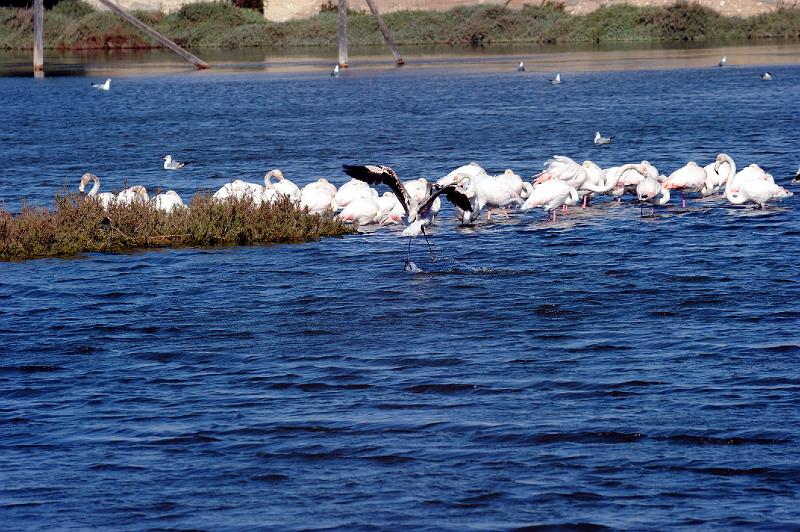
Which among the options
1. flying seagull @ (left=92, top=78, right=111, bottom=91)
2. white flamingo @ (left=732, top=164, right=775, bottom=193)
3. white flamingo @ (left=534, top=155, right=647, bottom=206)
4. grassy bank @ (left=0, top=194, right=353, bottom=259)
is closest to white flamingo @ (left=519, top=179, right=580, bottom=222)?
white flamingo @ (left=534, top=155, right=647, bottom=206)

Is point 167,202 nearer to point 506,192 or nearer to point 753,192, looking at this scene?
point 506,192

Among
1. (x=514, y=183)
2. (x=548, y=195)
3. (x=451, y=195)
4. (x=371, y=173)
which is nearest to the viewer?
(x=371, y=173)

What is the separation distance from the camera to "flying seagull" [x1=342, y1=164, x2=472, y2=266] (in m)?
15.3

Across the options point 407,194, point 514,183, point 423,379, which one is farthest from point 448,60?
point 423,379

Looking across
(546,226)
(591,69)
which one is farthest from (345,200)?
(591,69)

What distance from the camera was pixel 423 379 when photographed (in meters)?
11.8

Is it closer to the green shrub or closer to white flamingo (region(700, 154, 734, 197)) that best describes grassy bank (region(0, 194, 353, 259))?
white flamingo (region(700, 154, 734, 197))

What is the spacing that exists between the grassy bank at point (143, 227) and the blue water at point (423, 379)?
0.35 metres

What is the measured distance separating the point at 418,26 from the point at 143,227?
258 ft

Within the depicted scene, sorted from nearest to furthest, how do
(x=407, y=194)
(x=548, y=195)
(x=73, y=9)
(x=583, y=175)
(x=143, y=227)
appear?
1. (x=407, y=194)
2. (x=143, y=227)
3. (x=548, y=195)
4. (x=583, y=175)
5. (x=73, y=9)

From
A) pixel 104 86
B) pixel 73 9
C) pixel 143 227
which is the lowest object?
pixel 143 227

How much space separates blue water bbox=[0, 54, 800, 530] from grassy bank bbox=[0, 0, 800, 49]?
67265 mm

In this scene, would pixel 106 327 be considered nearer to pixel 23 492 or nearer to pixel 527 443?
pixel 23 492

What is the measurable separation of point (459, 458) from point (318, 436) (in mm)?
1243
